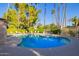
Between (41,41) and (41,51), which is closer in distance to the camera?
(41,51)

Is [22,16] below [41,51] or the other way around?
the other way around

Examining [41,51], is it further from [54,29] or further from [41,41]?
[54,29]

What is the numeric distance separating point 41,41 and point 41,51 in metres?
0.25

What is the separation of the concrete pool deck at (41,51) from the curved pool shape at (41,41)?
104 millimetres

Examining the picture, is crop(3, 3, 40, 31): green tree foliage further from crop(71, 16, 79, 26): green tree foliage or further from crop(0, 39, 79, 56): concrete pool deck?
crop(71, 16, 79, 26): green tree foliage

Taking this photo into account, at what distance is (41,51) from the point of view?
5.18 m

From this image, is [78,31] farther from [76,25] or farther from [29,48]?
[29,48]

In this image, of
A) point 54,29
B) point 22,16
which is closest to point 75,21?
point 54,29

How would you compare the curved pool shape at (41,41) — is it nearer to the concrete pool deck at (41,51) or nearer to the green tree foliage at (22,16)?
the concrete pool deck at (41,51)

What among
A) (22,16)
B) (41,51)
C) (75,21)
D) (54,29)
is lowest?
(41,51)

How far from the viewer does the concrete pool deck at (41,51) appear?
5.18 m

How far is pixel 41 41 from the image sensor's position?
17.4 feet

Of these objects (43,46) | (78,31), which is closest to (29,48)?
(43,46)

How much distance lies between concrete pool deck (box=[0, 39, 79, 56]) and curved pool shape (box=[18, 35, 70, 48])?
0.10 meters
